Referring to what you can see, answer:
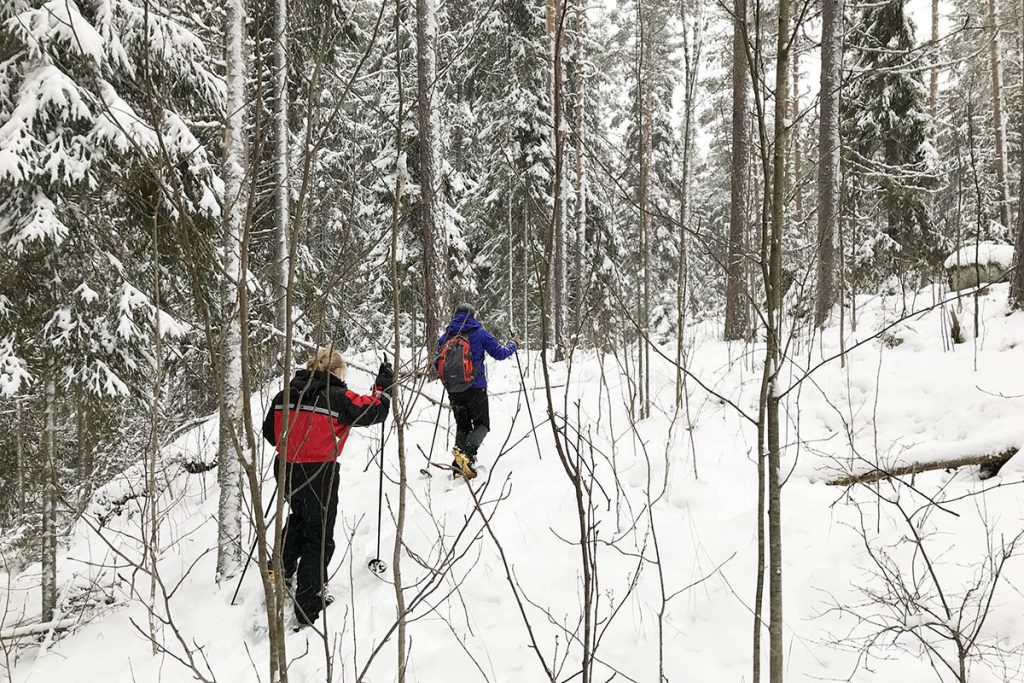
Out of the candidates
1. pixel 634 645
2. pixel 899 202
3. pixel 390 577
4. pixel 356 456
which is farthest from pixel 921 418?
pixel 899 202

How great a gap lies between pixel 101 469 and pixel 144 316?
3885mm

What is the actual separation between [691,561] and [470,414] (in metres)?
2.49

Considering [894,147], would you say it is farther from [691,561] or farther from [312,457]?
[312,457]

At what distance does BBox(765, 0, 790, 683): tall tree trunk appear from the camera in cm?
154

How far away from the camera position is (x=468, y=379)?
520 centimetres

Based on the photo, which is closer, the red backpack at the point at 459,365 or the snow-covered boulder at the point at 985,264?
the red backpack at the point at 459,365

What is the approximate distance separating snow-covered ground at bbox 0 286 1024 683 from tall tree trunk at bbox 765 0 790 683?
0.49 metres

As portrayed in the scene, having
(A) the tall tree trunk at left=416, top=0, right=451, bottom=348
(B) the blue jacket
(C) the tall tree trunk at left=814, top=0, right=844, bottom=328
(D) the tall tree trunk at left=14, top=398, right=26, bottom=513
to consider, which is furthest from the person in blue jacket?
(D) the tall tree trunk at left=14, top=398, right=26, bottom=513

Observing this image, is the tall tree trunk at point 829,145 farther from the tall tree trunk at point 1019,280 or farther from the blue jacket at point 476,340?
the blue jacket at point 476,340

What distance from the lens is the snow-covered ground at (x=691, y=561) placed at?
2.85 meters

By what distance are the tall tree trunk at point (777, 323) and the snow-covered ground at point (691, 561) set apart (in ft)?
1.61

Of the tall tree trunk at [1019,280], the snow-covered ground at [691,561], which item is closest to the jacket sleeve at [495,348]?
the snow-covered ground at [691,561]

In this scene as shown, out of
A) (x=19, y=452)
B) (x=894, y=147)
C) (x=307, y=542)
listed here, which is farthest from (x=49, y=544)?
(x=894, y=147)

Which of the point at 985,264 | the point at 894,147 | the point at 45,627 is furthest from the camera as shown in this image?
the point at 894,147
